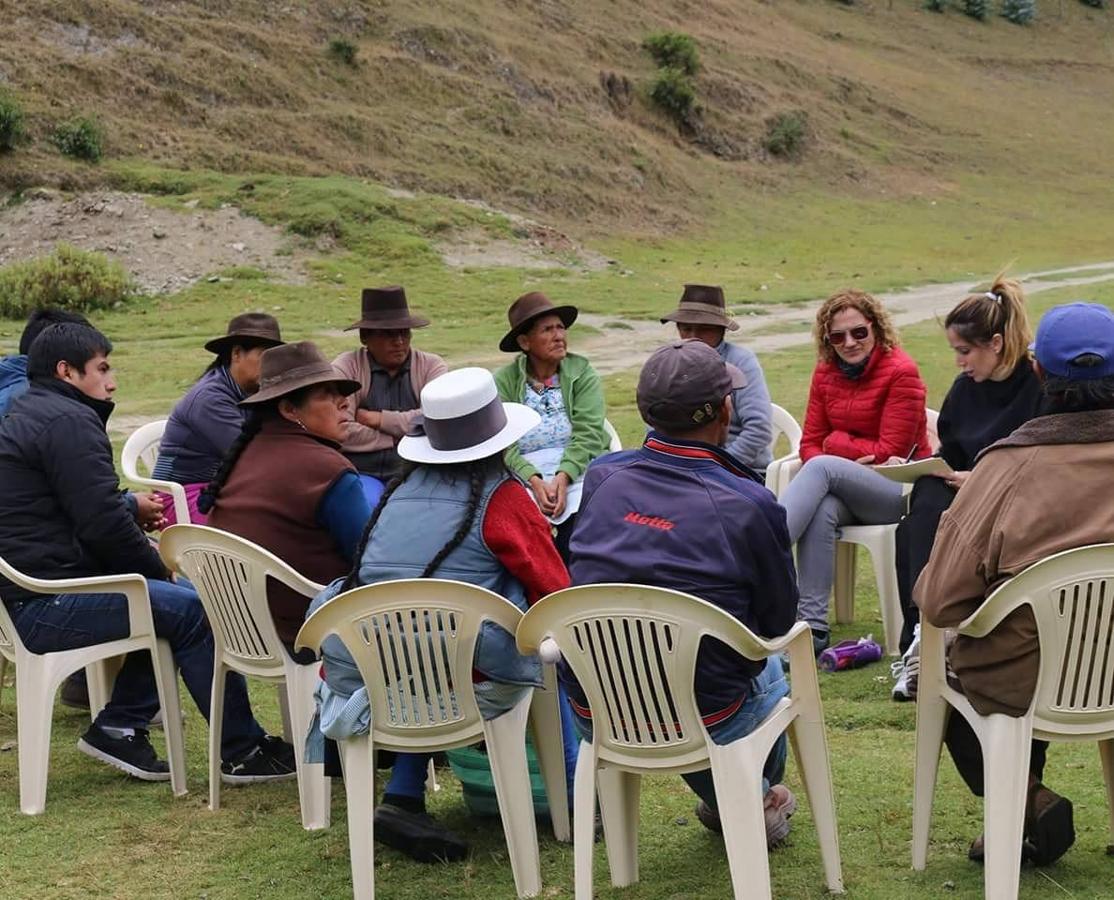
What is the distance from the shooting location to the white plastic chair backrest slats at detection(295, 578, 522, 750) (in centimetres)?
400

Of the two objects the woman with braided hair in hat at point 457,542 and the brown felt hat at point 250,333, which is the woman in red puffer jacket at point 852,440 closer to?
the brown felt hat at point 250,333

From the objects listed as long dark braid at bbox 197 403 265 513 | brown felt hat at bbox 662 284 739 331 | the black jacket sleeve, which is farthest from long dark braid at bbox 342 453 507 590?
brown felt hat at bbox 662 284 739 331

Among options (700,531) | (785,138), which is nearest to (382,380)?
(700,531)

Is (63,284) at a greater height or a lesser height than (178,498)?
lesser

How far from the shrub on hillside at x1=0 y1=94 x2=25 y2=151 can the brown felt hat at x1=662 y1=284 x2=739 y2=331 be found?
94.0ft

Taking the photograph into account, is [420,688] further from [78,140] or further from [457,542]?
[78,140]

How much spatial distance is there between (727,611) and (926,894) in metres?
0.93

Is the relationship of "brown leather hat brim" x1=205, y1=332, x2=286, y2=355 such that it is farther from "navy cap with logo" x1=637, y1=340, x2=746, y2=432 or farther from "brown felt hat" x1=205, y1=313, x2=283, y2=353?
"navy cap with logo" x1=637, y1=340, x2=746, y2=432

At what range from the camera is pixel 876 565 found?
6.71 metres

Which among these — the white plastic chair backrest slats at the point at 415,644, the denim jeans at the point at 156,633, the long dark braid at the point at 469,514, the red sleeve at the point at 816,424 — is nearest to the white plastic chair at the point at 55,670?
the denim jeans at the point at 156,633

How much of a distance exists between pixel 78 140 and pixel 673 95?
2389 centimetres

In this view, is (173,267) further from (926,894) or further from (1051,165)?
(1051,165)

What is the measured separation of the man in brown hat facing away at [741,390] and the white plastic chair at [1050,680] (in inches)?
141

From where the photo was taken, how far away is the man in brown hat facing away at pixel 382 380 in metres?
7.10
